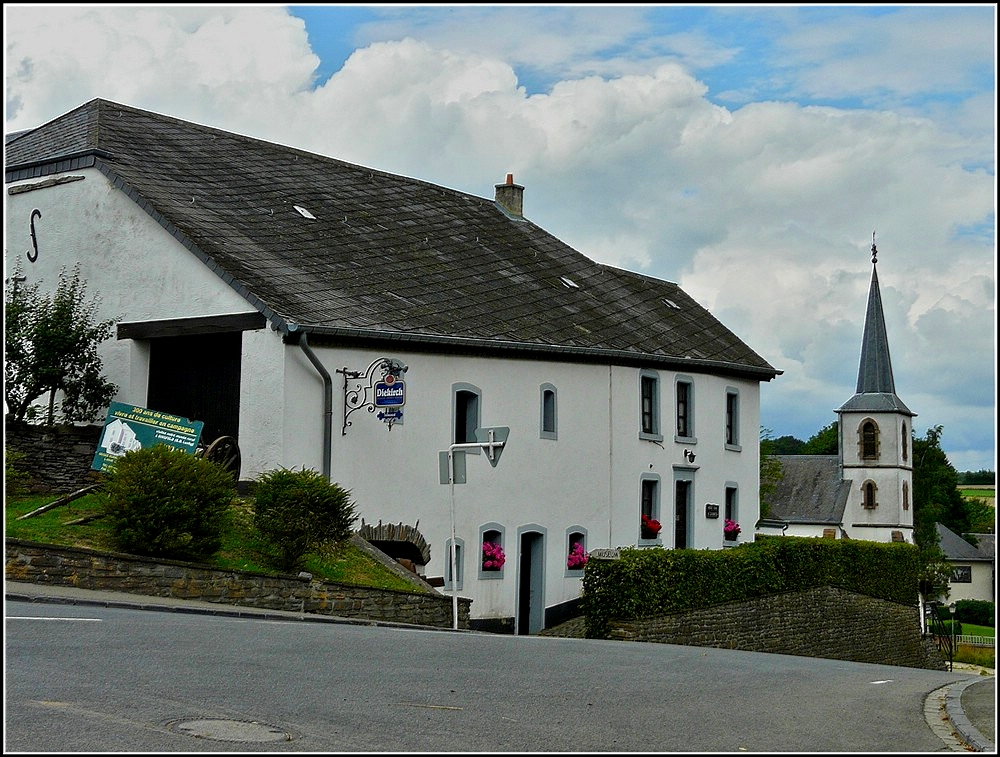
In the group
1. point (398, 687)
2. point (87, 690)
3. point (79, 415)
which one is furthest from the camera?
point (79, 415)

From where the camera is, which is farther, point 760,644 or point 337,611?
point 760,644

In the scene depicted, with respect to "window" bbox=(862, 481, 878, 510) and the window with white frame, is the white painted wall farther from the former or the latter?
"window" bbox=(862, 481, 878, 510)

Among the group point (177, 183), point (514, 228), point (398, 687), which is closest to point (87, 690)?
point (398, 687)

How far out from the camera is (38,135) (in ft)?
95.6

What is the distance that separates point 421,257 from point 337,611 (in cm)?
1209

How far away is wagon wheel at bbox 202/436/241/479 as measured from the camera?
2327cm

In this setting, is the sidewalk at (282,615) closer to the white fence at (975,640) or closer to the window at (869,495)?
the white fence at (975,640)

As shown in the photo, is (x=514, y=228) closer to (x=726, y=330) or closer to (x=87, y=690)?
(x=726, y=330)

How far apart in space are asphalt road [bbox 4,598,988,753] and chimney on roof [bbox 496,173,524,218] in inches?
963

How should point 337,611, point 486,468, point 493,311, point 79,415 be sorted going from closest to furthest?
1. point 337,611
2. point 79,415
3. point 486,468
4. point 493,311

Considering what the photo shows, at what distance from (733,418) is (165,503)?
21031 millimetres

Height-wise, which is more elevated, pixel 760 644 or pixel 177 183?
pixel 177 183

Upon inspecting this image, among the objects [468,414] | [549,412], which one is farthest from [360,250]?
[549,412]

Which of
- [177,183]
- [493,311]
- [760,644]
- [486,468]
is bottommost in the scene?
[760,644]
